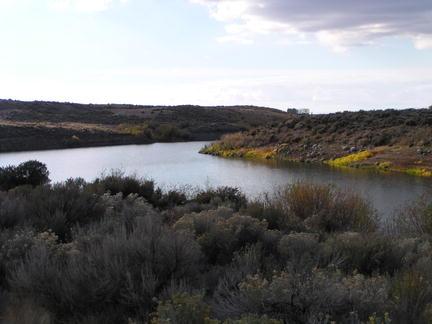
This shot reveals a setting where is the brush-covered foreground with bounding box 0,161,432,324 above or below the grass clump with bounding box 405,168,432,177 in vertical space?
above

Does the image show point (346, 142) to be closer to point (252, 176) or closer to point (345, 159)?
point (345, 159)

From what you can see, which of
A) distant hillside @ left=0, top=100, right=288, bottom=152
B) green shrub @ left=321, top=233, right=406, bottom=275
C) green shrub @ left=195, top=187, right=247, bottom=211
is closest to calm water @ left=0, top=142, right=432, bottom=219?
green shrub @ left=195, top=187, right=247, bottom=211

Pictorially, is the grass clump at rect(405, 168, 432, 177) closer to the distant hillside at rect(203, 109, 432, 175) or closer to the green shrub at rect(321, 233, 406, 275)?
the distant hillside at rect(203, 109, 432, 175)

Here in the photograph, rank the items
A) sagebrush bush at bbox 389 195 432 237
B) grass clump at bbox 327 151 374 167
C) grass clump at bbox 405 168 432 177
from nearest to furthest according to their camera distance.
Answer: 1. sagebrush bush at bbox 389 195 432 237
2. grass clump at bbox 405 168 432 177
3. grass clump at bbox 327 151 374 167

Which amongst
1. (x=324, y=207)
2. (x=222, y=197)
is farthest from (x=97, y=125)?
(x=324, y=207)

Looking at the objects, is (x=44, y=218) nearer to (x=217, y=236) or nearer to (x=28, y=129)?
(x=217, y=236)

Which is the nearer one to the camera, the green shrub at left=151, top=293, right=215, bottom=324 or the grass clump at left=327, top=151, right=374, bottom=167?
the green shrub at left=151, top=293, right=215, bottom=324

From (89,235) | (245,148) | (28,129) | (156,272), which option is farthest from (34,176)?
(28,129)

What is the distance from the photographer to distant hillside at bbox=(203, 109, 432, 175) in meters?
33.3

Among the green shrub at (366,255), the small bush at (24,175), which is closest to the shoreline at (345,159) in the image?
the small bush at (24,175)

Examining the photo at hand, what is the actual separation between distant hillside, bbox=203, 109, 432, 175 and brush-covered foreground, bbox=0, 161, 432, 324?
23097mm

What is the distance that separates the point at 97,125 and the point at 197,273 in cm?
7882

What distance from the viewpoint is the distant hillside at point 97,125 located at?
197 ft

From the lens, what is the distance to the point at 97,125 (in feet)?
271
